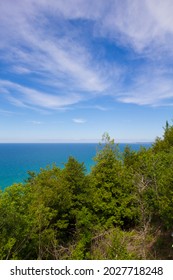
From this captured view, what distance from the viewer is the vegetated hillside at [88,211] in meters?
16.4

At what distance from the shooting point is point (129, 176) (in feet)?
93.1

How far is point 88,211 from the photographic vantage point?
24.2 metres

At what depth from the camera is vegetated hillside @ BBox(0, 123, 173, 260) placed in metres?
16.4

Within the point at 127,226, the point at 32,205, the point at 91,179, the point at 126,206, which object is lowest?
the point at 127,226

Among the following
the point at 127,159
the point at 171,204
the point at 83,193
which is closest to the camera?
the point at 171,204

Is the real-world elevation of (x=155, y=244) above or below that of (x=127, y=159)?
below

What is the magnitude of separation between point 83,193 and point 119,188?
4.96 metres
